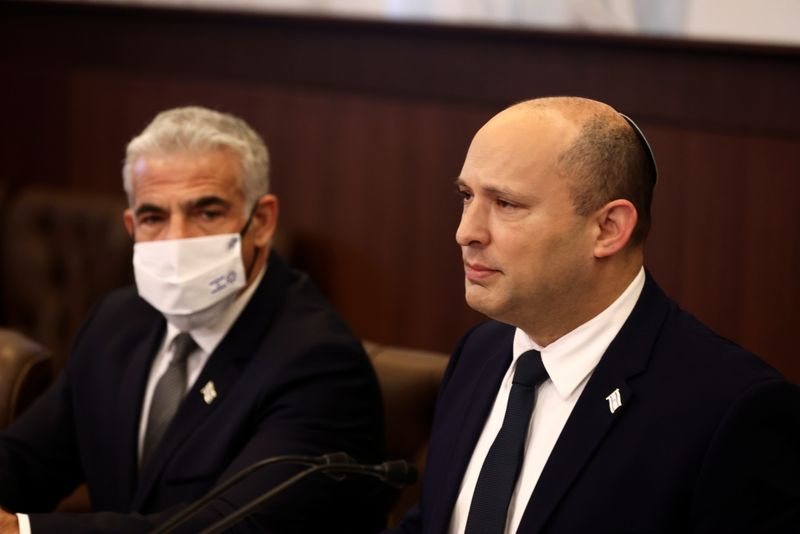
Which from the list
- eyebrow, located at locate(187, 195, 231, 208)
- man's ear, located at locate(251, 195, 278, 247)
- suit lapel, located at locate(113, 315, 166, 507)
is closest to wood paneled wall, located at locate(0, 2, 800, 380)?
man's ear, located at locate(251, 195, 278, 247)

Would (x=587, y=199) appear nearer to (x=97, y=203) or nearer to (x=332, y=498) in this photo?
(x=332, y=498)

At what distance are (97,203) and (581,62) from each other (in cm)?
185

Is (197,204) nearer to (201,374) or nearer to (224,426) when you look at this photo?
(201,374)

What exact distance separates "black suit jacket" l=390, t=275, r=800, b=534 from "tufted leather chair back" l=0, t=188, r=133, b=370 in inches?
109

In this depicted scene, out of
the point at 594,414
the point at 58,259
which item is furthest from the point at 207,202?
the point at 58,259

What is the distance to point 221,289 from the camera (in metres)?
2.89

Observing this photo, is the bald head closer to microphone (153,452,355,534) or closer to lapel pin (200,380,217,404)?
microphone (153,452,355,534)

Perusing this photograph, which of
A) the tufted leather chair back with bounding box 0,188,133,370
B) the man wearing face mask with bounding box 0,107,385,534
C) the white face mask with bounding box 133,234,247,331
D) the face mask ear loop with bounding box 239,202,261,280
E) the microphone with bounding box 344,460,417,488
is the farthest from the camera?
the tufted leather chair back with bounding box 0,188,133,370

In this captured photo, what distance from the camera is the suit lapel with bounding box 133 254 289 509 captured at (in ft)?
9.21

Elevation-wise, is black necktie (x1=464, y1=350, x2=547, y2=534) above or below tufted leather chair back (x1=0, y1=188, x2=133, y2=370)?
above

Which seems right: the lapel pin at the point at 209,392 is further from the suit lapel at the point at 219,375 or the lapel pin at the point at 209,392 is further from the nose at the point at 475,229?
the nose at the point at 475,229

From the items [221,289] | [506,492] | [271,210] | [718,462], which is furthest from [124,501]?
[718,462]

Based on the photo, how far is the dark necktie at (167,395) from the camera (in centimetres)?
291

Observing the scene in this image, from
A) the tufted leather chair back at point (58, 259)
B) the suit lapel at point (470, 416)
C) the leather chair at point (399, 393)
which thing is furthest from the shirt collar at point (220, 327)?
the tufted leather chair back at point (58, 259)
